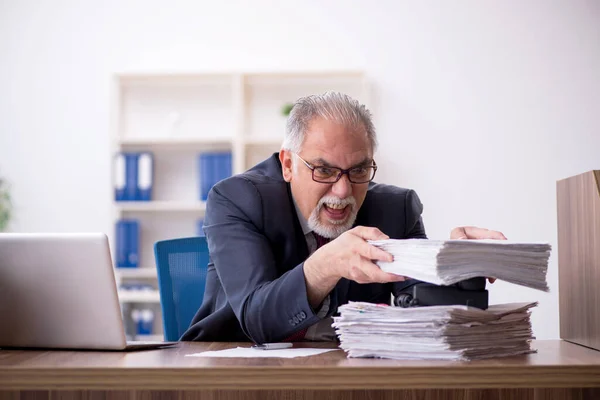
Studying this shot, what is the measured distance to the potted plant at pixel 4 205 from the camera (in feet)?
16.7

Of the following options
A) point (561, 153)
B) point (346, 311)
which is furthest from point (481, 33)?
point (346, 311)

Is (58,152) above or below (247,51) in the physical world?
below

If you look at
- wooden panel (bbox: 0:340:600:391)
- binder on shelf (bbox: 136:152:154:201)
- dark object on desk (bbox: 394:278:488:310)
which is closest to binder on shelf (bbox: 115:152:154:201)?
binder on shelf (bbox: 136:152:154:201)

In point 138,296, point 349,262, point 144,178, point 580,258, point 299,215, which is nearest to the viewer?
point 349,262

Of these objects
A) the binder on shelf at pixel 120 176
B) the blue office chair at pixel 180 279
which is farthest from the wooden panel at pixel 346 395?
the binder on shelf at pixel 120 176

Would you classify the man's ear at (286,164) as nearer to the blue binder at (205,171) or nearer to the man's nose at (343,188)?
the man's nose at (343,188)

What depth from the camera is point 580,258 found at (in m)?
1.59

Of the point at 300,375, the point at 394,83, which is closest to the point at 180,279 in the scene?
the point at 300,375

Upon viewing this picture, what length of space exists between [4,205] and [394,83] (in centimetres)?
281

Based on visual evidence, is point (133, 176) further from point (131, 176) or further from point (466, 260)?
point (466, 260)

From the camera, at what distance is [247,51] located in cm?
526

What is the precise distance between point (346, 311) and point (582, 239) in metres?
0.55

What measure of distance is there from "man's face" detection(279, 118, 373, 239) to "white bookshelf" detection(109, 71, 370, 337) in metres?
3.15

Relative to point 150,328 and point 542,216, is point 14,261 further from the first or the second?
point 542,216
